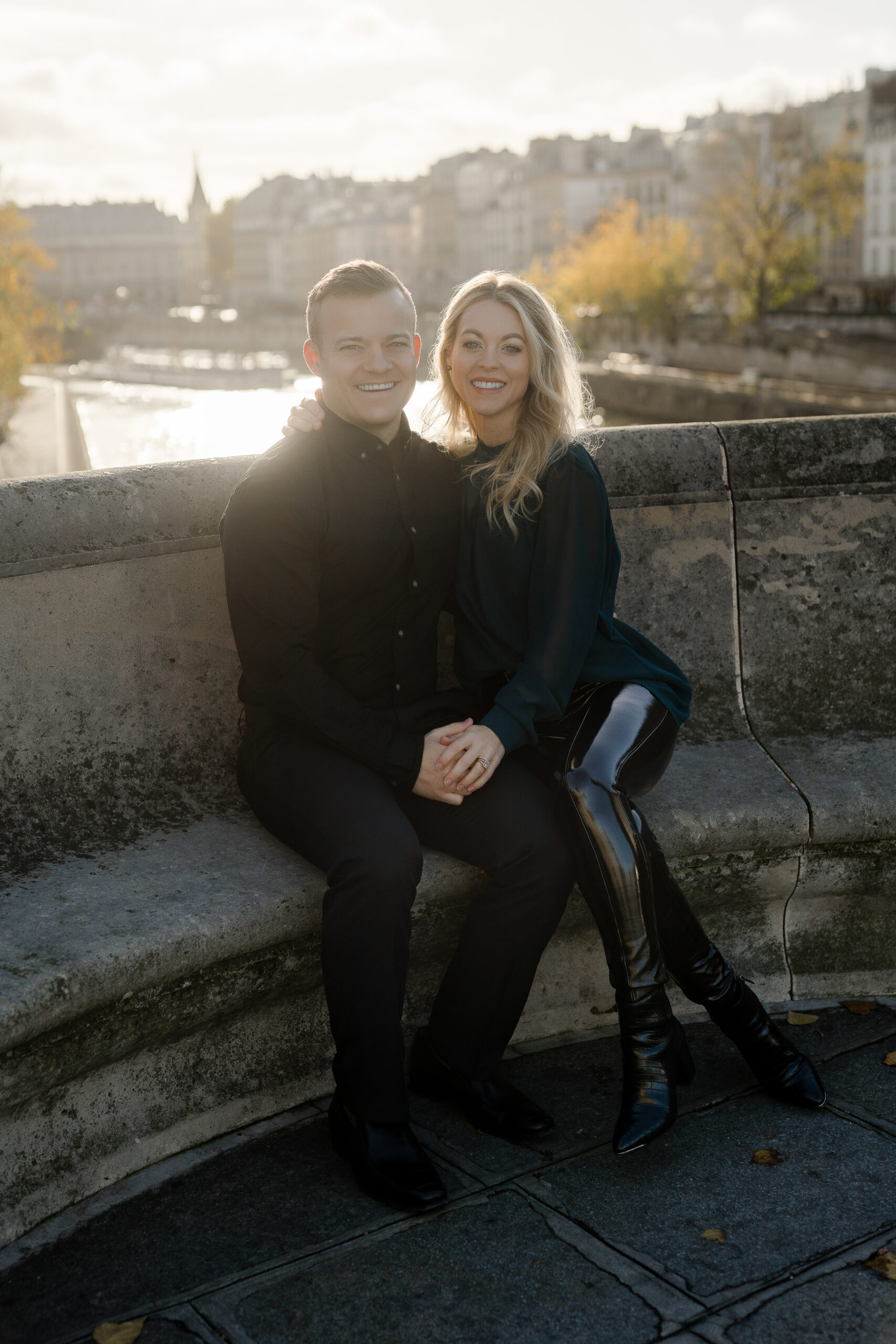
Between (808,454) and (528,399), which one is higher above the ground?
(528,399)

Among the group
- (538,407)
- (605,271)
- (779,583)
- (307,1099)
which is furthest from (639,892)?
(605,271)

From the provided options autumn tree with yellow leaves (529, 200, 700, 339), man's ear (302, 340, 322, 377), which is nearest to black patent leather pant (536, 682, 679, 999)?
man's ear (302, 340, 322, 377)

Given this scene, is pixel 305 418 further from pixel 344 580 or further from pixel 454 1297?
pixel 454 1297

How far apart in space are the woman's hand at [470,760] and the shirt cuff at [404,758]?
1.8 inches

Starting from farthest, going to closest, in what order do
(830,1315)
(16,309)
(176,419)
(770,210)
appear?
(770,210)
(176,419)
(16,309)
(830,1315)

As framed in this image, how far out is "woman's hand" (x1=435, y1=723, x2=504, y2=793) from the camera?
2.68 meters

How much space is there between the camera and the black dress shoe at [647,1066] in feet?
8.21

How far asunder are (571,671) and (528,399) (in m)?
0.65

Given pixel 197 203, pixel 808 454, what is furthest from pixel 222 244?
pixel 808 454

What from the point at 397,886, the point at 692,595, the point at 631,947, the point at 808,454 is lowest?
the point at 631,947

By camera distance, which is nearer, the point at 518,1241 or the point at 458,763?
the point at 518,1241

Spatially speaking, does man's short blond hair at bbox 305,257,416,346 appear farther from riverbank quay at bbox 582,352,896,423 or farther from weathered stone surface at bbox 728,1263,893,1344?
riverbank quay at bbox 582,352,896,423

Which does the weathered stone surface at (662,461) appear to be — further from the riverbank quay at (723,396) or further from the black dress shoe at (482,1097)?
the riverbank quay at (723,396)

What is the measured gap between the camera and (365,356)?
113 inches
